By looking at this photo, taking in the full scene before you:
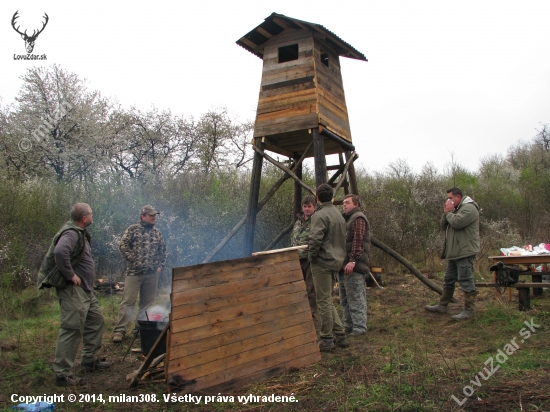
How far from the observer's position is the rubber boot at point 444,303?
23.6 ft

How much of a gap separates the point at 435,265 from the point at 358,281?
7852 millimetres

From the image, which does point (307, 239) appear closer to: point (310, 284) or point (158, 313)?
point (310, 284)

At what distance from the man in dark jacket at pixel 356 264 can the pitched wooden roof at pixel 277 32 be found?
4481 millimetres

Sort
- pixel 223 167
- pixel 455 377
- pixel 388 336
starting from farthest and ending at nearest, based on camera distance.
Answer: pixel 223 167 < pixel 388 336 < pixel 455 377

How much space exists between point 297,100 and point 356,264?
4.05m

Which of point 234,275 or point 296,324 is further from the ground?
point 234,275

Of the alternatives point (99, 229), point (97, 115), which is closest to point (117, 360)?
point (99, 229)

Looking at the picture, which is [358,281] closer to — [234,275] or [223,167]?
[234,275]

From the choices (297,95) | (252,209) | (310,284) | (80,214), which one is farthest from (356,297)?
(297,95)

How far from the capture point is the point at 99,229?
12.5 metres

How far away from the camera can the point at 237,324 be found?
14.1 ft

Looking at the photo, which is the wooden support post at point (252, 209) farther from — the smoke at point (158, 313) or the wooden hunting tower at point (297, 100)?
the smoke at point (158, 313)

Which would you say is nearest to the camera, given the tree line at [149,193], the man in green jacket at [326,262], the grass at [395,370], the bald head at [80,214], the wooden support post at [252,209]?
the grass at [395,370]

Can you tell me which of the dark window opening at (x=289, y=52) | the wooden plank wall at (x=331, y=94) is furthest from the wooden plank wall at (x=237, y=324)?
the dark window opening at (x=289, y=52)
